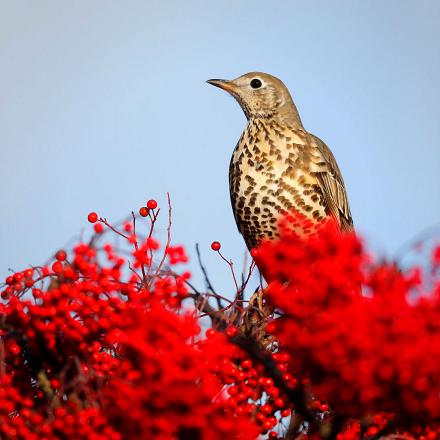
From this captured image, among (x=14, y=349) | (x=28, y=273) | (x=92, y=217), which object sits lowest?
(x=14, y=349)

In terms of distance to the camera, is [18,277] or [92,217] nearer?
[18,277]

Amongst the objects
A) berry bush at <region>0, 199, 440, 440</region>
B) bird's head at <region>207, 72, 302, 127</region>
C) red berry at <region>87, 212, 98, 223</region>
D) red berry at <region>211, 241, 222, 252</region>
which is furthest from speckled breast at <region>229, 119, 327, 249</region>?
berry bush at <region>0, 199, 440, 440</region>

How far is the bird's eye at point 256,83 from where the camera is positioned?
635cm

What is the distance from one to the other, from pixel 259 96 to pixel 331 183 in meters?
0.91

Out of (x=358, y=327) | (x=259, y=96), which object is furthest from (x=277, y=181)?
(x=358, y=327)

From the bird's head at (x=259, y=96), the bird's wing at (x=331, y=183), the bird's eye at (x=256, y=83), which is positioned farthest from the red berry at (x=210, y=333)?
the bird's eye at (x=256, y=83)

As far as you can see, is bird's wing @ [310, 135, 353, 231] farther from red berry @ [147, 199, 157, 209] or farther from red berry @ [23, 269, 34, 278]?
red berry @ [23, 269, 34, 278]

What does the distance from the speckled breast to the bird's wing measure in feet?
0.20

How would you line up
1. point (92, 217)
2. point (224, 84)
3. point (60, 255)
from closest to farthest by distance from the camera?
point (60, 255), point (92, 217), point (224, 84)

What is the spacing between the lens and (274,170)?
18.9ft

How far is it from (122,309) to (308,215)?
121 inches

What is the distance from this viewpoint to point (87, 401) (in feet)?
8.68

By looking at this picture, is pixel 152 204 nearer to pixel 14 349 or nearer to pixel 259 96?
pixel 14 349

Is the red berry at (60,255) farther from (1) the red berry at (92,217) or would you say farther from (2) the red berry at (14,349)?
(1) the red berry at (92,217)
